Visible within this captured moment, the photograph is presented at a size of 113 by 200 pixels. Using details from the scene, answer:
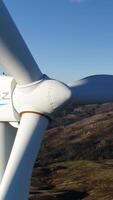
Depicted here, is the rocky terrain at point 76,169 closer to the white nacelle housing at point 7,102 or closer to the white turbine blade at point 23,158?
the white nacelle housing at point 7,102

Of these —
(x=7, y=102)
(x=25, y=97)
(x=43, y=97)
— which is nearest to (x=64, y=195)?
(x=7, y=102)

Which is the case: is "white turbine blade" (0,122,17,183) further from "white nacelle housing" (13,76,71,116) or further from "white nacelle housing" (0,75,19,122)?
"white nacelle housing" (13,76,71,116)

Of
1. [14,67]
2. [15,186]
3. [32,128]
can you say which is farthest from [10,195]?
[14,67]

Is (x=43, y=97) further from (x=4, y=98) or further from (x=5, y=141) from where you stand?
(x=5, y=141)

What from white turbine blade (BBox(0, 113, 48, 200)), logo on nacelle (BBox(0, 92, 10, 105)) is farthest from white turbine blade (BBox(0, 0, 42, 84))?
white turbine blade (BBox(0, 113, 48, 200))

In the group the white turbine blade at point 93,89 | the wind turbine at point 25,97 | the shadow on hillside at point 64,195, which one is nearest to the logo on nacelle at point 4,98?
the wind turbine at point 25,97

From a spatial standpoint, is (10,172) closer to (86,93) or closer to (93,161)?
(86,93)
